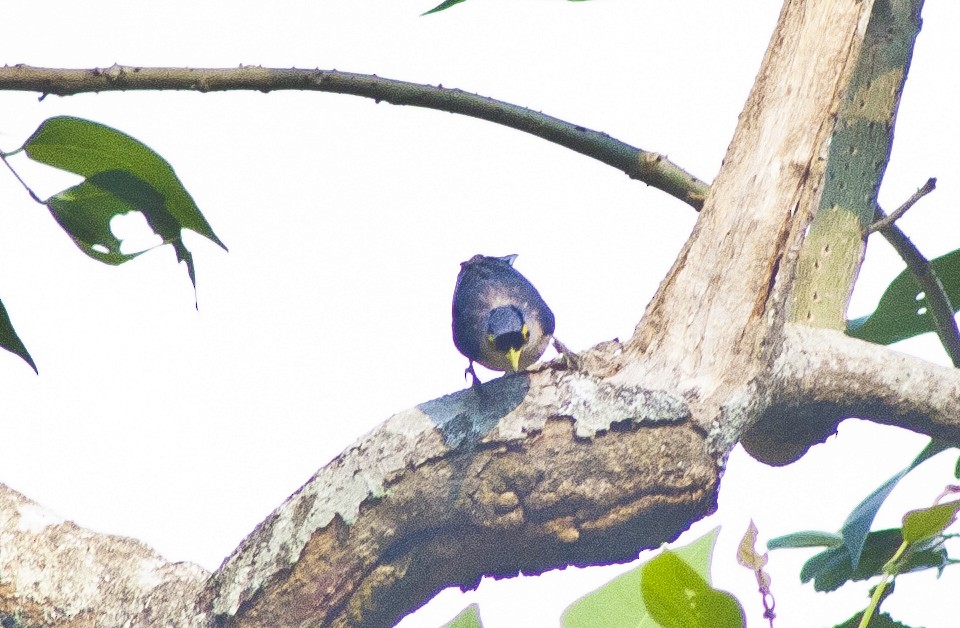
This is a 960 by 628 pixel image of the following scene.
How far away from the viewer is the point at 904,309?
9.81ft

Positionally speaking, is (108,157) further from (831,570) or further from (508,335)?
(831,570)

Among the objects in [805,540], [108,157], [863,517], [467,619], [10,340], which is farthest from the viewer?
[863,517]

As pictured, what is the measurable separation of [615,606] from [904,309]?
229 cm

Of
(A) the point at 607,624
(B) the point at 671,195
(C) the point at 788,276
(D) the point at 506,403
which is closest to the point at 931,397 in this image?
(C) the point at 788,276

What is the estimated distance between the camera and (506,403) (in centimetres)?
212

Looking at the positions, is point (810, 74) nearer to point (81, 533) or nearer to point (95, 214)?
point (95, 214)

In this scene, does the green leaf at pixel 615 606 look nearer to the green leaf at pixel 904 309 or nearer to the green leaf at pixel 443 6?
the green leaf at pixel 443 6

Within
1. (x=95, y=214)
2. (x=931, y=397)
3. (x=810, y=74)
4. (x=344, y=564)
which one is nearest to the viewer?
(x=95, y=214)

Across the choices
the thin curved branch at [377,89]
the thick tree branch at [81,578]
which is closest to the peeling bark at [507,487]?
the thick tree branch at [81,578]

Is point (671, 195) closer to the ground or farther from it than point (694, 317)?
farther from it

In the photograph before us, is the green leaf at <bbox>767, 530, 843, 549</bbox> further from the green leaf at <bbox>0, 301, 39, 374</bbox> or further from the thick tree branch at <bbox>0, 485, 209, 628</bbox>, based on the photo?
the green leaf at <bbox>0, 301, 39, 374</bbox>

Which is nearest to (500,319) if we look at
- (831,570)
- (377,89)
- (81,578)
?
(377,89)

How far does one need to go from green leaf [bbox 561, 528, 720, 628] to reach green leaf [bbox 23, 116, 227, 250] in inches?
39.9

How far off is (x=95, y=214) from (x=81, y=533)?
0.75 metres
